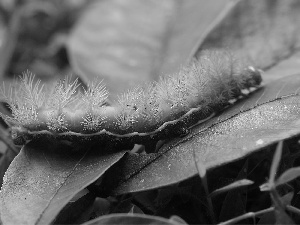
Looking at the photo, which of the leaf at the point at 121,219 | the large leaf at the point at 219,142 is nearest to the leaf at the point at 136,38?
the large leaf at the point at 219,142

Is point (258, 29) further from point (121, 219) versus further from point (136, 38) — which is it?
point (121, 219)

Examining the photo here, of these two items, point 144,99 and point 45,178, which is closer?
point 45,178

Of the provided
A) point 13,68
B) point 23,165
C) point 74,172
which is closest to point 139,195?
point 74,172

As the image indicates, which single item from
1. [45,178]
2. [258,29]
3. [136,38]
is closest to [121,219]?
[45,178]

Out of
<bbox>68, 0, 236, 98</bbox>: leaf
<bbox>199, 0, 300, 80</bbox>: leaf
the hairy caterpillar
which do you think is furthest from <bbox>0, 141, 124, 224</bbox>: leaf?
<bbox>199, 0, 300, 80</bbox>: leaf

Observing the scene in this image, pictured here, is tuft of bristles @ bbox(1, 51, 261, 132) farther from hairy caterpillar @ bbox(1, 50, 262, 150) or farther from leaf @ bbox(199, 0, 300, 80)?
leaf @ bbox(199, 0, 300, 80)

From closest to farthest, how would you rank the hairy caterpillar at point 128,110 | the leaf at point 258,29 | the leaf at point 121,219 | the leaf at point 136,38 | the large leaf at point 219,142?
the leaf at point 121,219 < the large leaf at point 219,142 < the hairy caterpillar at point 128,110 < the leaf at point 258,29 < the leaf at point 136,38

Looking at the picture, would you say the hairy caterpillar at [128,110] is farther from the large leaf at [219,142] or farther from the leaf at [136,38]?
the leaf at [136,38]
